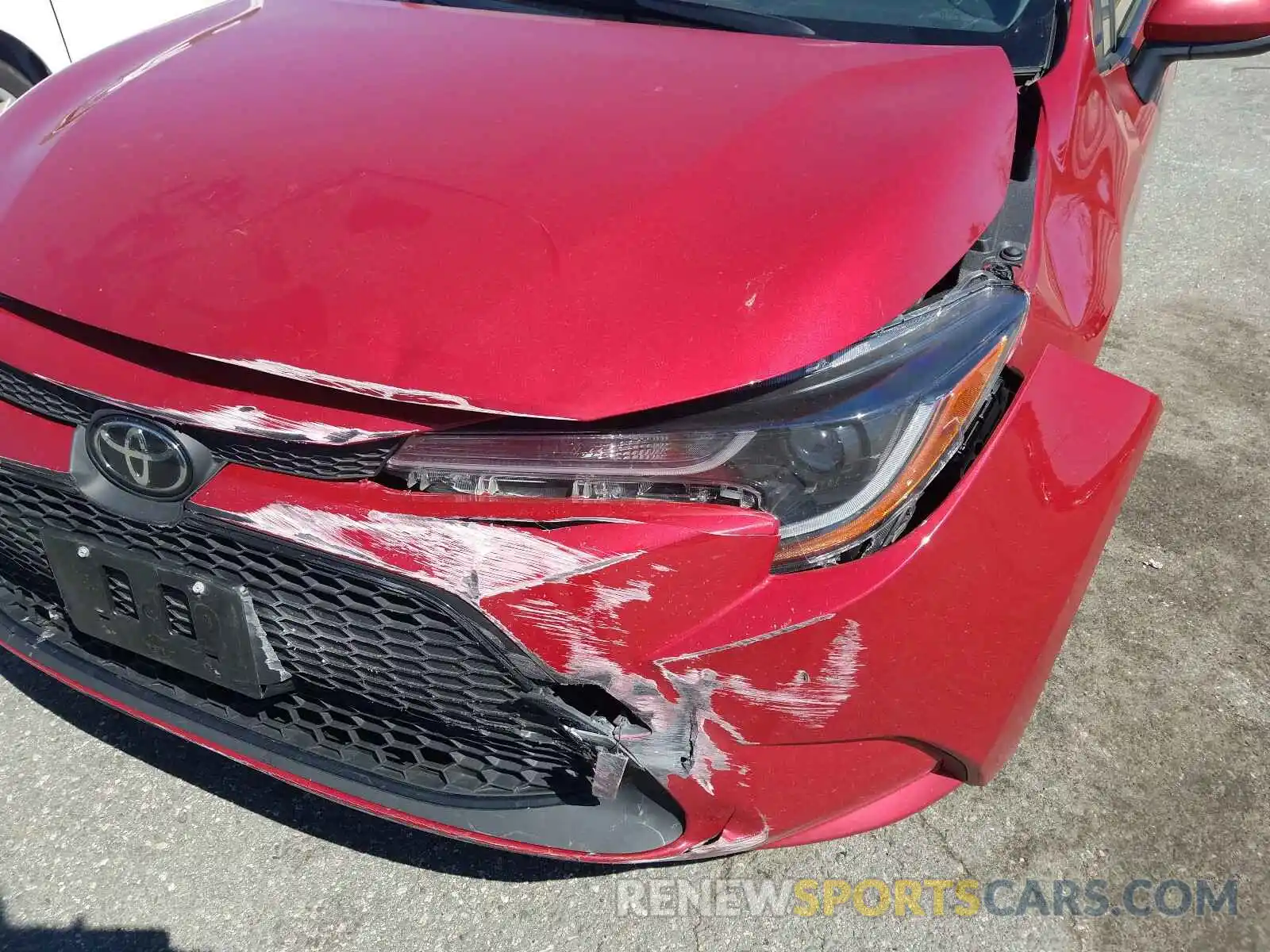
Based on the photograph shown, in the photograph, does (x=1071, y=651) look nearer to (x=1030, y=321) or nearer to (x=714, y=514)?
(x=1030, y=321)

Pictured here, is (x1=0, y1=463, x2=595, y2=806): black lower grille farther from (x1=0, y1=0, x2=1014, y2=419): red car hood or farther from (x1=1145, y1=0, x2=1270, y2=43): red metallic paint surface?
(x1=1145, y1=0, x2=1270, y2=43): red metallic paint surface

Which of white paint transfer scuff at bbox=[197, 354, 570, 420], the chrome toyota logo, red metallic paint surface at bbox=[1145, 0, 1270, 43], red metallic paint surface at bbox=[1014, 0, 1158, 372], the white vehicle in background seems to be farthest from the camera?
the white vehicle in background

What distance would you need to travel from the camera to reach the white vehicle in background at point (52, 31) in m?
3.46

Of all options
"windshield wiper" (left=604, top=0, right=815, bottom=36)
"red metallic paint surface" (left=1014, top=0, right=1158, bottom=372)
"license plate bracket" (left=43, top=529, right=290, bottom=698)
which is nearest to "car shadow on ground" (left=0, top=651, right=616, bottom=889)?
"license plate bracket" (left=43, top=529, right=290, bottom=698)

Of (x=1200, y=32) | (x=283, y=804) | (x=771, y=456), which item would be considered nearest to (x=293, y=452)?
(x=771, y=456)

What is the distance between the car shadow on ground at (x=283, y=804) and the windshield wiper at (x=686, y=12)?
148 cm

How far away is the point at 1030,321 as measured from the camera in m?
1.49

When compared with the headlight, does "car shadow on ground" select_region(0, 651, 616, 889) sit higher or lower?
lower

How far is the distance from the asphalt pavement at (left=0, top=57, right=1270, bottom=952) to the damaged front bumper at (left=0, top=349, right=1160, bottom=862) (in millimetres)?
334

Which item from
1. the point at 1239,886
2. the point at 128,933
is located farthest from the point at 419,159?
the point at 1239,886

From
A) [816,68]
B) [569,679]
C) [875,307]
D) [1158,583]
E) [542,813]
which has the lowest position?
[1158,583]

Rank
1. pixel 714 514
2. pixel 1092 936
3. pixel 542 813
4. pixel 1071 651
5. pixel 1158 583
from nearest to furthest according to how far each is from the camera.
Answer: pixel 714 514
pixel 542 813
pixel 1092 936
pixel 1071 651
pixel 1158 583

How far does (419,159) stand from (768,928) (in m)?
1.28

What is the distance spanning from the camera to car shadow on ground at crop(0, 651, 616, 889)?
1.81 m
